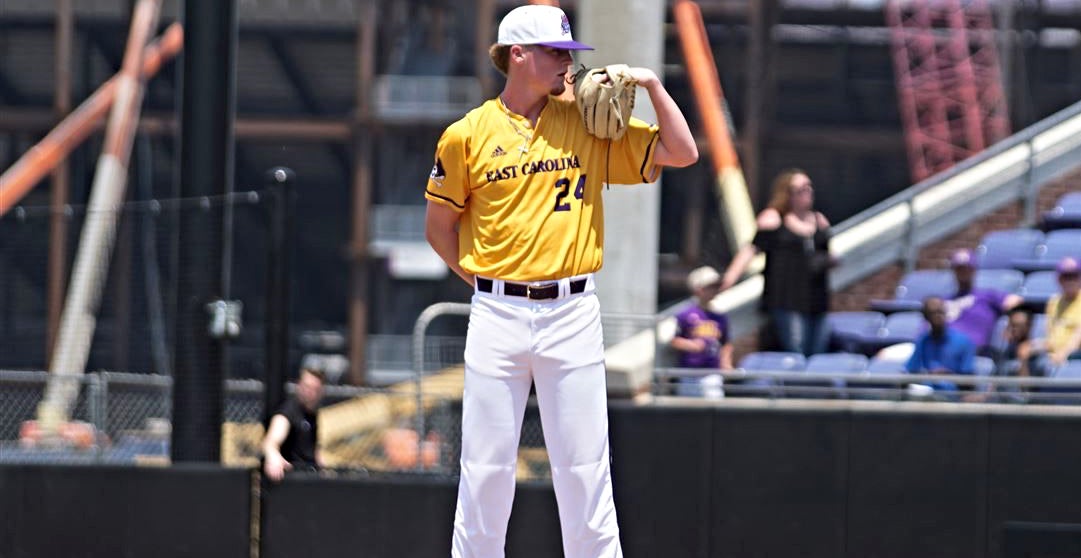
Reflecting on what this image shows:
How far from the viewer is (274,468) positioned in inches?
339

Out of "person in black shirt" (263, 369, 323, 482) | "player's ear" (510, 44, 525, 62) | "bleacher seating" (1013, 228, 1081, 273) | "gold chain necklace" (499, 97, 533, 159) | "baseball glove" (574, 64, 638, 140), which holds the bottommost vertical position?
"person in black shirt" (263, 369, 323, 482)

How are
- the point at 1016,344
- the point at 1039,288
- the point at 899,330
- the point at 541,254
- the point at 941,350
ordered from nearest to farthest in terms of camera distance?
the point at 541,254 → the point at 941,350 → the point at 1016,344 → the point at 1039,288 → the point at 899,330

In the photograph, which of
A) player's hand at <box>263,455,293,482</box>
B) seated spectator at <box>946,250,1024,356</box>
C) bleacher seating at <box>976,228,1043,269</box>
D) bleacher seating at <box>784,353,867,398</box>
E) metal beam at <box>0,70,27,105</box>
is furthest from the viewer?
metal beam at <box>0,70,27,105</box>

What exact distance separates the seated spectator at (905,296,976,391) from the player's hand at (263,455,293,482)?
3454 millimetres

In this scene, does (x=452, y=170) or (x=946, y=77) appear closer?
(x=452, y=170)

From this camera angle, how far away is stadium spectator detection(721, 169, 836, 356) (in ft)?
33.7

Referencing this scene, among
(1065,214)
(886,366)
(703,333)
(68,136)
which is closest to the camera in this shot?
(703,333)

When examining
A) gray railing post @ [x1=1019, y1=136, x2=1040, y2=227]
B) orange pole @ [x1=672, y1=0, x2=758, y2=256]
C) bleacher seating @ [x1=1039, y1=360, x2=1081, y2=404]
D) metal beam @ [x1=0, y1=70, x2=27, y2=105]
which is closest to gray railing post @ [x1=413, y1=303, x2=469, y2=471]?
bleacher seating @ [x1=1039, y1=360, x2=1081, y2=404]

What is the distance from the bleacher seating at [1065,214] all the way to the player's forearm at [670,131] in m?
6.57

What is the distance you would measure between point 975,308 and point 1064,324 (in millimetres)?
800

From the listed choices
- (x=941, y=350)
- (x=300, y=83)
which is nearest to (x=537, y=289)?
(x=941, y=350)

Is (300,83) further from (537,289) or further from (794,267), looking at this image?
(537,289)

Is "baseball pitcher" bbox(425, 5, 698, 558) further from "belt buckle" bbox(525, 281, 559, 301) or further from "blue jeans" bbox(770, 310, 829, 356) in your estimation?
"blue jeans" bbox(770, 310, 829, 356)

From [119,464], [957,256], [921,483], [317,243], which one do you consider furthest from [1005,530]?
[317,243]
